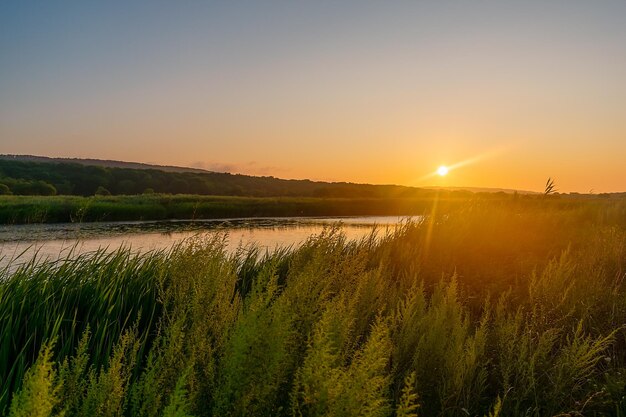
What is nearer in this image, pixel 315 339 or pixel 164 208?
pixel 315 339

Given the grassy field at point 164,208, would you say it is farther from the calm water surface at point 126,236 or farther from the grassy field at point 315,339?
the grassy field at point 315,339

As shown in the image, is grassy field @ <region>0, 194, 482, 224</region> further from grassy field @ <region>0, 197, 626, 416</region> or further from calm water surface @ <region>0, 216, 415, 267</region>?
grassy field @ <region>0, 197, 626, 416</region>

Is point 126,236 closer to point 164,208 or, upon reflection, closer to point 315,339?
point 164,208

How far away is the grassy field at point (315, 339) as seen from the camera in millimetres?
2082

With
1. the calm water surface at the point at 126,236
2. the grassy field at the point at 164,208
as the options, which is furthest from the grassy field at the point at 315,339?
the calm water surface at the point at 126,236

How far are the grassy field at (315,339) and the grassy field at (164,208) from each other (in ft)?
27.8

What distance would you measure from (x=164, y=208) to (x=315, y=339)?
30119mm

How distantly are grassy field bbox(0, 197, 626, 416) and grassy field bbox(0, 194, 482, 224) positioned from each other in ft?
27.8

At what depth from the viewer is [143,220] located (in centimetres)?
2841

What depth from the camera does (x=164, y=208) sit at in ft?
102

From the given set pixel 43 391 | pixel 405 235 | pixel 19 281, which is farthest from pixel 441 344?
pixel 405 235

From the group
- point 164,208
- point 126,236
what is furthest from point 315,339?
point 164,208

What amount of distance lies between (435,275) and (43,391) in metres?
6.93

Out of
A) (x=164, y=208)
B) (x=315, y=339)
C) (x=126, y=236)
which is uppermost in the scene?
(x=315, y=339)
